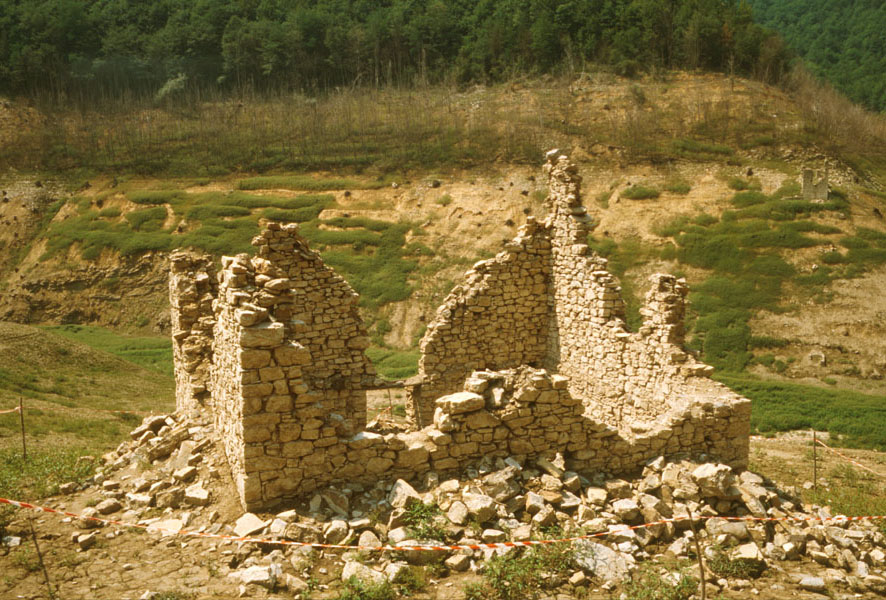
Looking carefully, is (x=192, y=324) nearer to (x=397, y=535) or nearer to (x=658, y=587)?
(x=397, y=535)

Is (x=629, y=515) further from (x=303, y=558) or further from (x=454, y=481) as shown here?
(x=303, y=558)

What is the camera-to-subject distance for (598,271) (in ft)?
38.7

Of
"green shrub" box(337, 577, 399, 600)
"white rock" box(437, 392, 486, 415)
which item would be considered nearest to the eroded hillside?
"white rock" box(437, 392, 486, 415)

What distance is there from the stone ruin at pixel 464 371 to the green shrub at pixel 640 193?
40.4 meters

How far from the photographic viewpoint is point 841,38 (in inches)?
4884

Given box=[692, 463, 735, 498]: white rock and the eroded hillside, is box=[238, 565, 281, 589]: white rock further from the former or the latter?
the eroded hillside

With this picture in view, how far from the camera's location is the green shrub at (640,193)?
50875mm

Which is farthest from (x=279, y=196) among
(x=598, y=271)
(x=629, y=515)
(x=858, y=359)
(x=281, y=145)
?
(x=629, y=515)

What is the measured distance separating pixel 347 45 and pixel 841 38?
9467cm

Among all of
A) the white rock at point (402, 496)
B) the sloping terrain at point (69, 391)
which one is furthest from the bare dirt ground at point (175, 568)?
the sloping terrain at point (69, 391)

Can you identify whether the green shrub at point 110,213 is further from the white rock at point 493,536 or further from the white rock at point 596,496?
the white rock at point 493,536

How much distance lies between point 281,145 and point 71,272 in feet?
85.2

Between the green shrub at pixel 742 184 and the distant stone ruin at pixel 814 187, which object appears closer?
the distant stone ruin at pixel 814 187

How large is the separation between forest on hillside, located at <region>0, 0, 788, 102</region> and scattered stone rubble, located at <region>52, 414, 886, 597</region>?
78.4m
